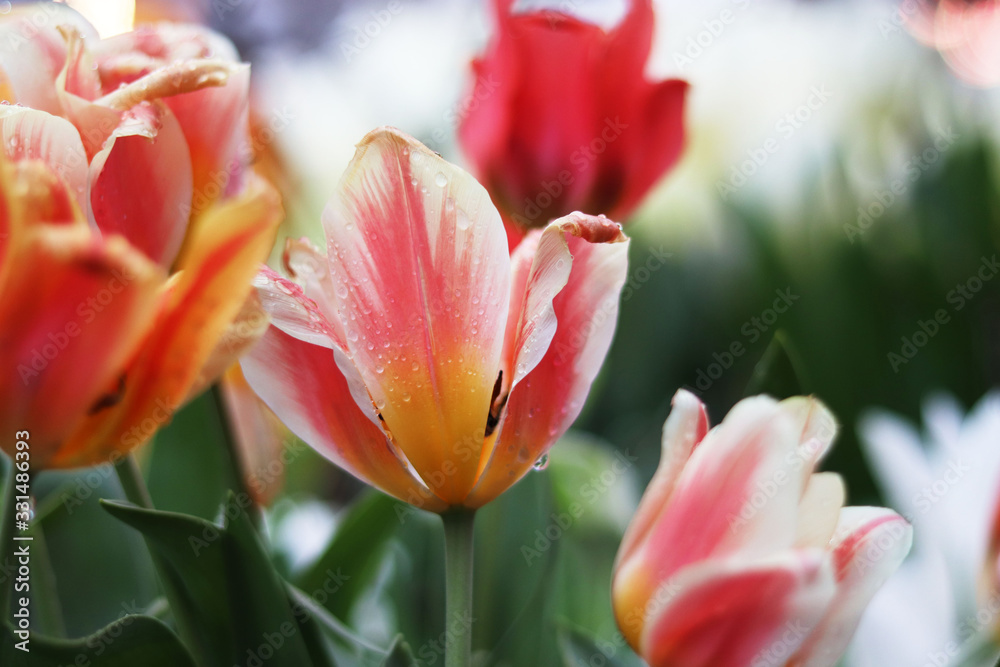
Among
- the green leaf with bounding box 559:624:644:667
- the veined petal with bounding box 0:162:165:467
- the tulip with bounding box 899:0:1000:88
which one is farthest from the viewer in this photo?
the tulip with bounding box 899:0:1000:88

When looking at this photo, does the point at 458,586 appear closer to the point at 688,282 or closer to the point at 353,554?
the point at 353,554

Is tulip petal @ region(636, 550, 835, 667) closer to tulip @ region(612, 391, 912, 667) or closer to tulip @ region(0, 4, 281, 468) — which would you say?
tulip @ region(612, 391, 912, 667)

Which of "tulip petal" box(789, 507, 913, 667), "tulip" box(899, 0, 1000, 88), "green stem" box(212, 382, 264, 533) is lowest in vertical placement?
"green stem" box(212, 382, 264, 533)

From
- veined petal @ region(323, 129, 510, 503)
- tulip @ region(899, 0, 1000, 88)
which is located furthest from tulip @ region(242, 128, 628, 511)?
tulip @ region(899, 0, 1000, 88)

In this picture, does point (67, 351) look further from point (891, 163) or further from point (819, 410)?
point (891, 163)

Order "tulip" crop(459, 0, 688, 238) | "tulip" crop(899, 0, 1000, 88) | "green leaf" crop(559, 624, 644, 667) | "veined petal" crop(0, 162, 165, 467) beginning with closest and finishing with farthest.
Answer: "veined petal" crop(0, 162, 165, 467) → "green leaf" crop(559, 624, 644, 667) → "tulip" crop(459, 0, 688, 238) → "tulip" crop(899, 0, 1000, 88)

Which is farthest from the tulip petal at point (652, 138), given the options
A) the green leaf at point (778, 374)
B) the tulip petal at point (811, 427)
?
the tulip petal at point (811, 427)

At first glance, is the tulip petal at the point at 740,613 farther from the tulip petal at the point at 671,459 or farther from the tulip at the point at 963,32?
the tulip at the point at 963,32

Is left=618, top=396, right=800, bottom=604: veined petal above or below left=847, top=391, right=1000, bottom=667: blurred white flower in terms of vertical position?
above
